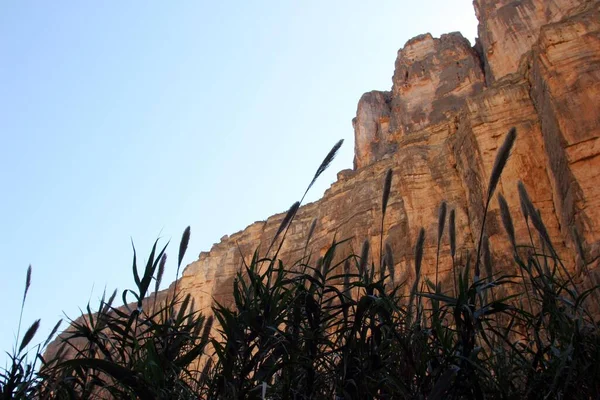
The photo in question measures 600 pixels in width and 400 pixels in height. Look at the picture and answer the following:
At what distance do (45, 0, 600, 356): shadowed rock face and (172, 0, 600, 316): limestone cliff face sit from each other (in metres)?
0.06

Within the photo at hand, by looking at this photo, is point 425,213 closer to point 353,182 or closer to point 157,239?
point 353,182

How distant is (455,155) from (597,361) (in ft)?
81.6

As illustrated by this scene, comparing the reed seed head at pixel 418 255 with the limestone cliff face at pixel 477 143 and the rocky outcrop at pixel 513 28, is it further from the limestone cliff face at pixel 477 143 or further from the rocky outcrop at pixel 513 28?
the rocky outcrop at pixel 513 28

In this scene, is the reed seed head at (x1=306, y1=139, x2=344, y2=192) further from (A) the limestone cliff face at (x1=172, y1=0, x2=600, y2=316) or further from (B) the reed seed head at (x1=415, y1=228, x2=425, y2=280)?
(A) the limestone cliff face at (x1=172, y1=0, x2=600, y2=316)

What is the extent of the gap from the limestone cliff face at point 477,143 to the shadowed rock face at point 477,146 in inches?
2.3

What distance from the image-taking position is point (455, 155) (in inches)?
1041

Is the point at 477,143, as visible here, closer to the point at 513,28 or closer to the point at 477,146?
the point at 477,146

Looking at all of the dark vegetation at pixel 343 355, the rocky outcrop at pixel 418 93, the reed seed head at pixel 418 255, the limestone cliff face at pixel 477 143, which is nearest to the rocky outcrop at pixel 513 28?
the limestone cliff face at pixel 477 143

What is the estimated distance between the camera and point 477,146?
74.9 ft

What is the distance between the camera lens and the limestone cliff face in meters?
18.1

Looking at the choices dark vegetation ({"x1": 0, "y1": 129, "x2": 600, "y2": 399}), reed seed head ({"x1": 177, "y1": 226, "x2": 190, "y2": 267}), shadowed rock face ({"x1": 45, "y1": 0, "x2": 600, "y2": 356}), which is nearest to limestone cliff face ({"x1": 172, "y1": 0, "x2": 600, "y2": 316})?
shadowed rock face ({"x1": 45, "y1": 0, "x2": 600, "y2": 356})

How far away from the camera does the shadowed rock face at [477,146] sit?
18.0 meters

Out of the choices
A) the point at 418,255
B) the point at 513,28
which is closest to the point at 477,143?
the point at 513,28

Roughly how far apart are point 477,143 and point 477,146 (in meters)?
0.14
